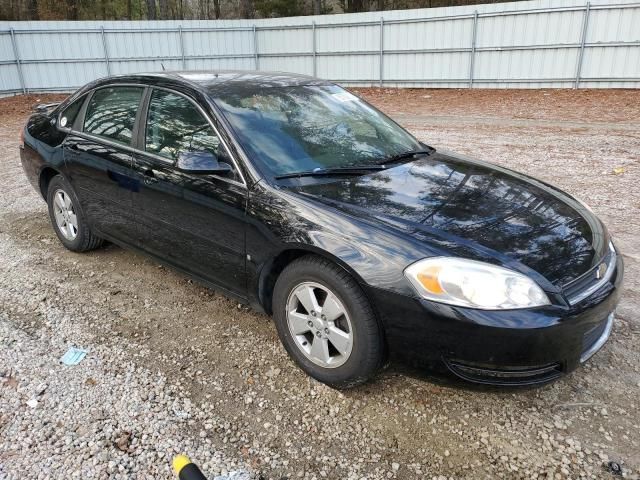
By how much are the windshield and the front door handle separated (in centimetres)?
68

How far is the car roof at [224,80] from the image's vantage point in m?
3.47

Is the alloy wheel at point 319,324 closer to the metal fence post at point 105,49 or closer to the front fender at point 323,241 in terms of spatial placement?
Result: the front fender at point 323,241

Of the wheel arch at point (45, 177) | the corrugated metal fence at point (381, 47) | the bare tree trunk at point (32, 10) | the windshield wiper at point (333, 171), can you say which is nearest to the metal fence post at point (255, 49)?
the corrugated metal fence at point (381, 47)

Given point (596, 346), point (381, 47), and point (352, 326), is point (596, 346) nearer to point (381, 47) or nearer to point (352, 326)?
point (352, 326)

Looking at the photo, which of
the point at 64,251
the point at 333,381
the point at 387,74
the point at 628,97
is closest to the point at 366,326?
the point at 333,381

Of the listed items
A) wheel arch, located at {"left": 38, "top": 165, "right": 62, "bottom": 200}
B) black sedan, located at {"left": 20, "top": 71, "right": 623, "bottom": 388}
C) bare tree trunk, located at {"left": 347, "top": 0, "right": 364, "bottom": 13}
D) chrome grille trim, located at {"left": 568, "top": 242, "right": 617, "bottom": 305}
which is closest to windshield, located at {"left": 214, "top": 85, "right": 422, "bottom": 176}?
black sedan, located at {"left": 20, "top": 71, "right": 623, "bottom": 388}

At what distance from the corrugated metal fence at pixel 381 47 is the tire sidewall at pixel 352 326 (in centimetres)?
1566

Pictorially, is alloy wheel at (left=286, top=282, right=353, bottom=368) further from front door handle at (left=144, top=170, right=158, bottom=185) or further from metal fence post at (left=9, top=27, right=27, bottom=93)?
metal fence post at (left=9, top=27, right=27, bottom=93)

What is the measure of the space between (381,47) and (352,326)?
17531 millimetres

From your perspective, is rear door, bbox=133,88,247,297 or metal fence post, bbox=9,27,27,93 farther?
metal fence post, bbox=9,27,27,93

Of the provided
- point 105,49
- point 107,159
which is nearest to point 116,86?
point 107,159

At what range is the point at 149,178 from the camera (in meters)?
3.47

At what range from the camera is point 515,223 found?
269 cm

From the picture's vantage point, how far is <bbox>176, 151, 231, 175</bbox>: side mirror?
2.97 m
